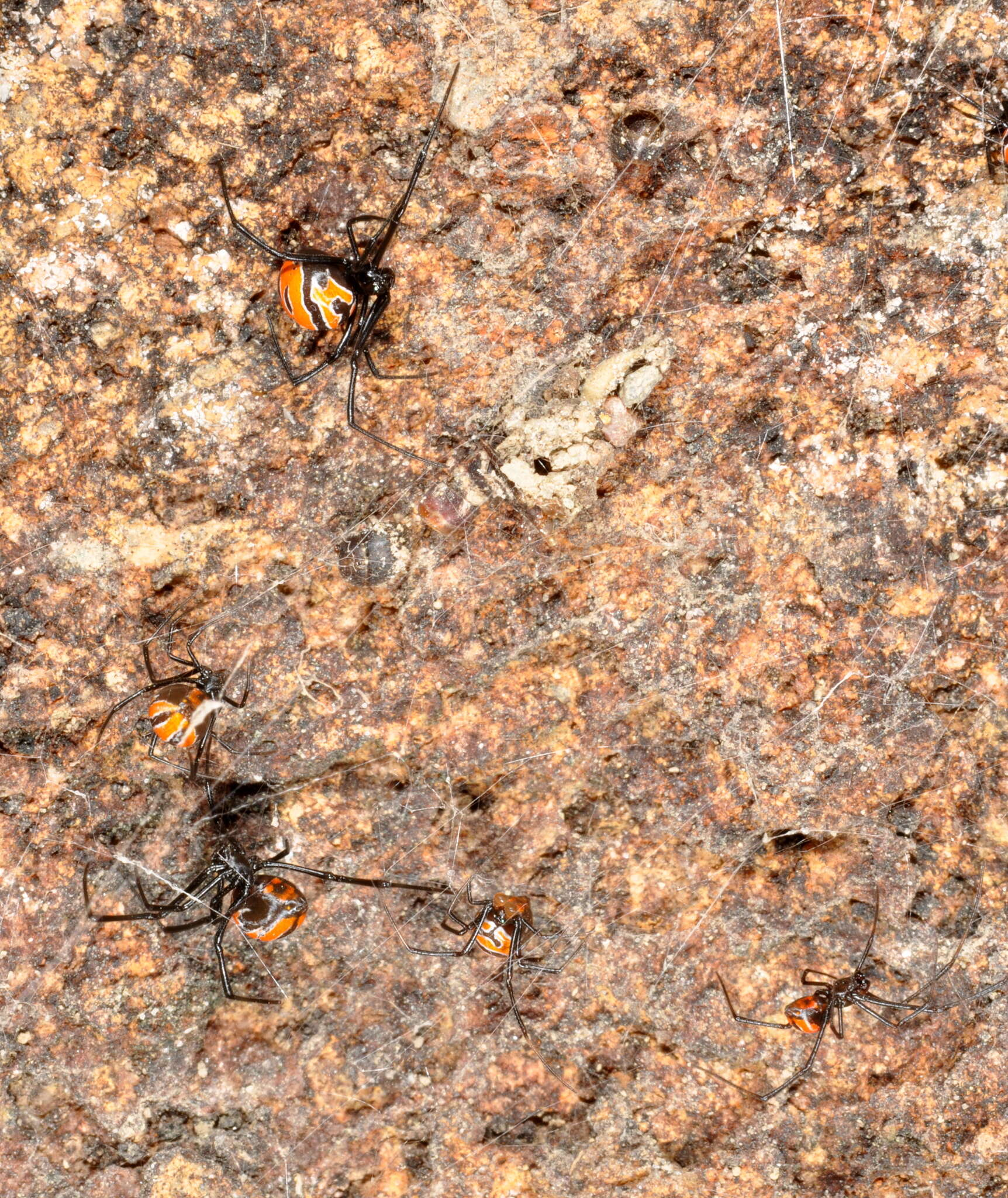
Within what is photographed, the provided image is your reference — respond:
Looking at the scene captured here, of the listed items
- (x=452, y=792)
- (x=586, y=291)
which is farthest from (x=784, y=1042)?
(x=586, y=291)

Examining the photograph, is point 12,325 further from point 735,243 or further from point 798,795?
point 798,795

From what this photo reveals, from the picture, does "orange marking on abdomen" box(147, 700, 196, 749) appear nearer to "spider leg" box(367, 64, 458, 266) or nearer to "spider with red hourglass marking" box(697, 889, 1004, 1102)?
"spider leg" box(367, 64, 458, 266)

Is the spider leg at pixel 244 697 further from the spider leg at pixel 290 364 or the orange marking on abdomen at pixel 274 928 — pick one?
the spider leg at pixel 290 364

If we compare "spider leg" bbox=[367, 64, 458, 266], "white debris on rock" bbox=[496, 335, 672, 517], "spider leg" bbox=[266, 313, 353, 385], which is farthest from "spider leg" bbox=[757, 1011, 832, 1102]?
"spider leg" bbox=[367, 64, 458, 266]

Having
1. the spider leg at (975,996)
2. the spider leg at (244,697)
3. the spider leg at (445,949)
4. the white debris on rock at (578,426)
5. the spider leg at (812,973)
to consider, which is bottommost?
the spider leg at (975,996)

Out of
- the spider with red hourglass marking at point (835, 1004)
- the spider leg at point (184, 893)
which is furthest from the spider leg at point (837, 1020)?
the spider leg at point (184, 893)

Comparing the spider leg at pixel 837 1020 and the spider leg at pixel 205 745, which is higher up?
the spider leg at pixel 205 745
